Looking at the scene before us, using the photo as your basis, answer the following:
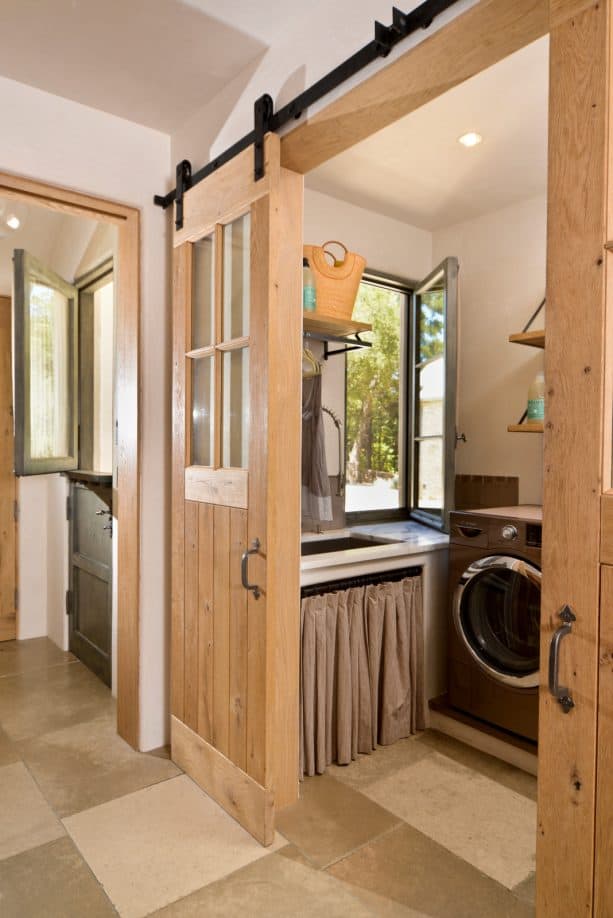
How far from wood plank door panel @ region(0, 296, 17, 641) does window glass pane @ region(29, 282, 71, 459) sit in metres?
0.65

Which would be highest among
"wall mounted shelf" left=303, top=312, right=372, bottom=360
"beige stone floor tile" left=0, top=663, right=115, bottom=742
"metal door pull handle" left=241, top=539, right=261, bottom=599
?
"wall mounted shelf" left=303, top=312, right=372, bottom=360

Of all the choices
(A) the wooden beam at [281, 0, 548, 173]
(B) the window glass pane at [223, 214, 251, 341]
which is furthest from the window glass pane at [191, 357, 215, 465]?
(A) the wooden beam at [281, 0, 548, 173]

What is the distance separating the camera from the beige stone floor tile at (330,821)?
200cm

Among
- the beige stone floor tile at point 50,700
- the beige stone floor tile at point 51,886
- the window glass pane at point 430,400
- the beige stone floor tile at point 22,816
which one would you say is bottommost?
the beige stone floor tile at point 50,700

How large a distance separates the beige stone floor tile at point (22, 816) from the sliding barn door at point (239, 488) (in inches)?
20.5

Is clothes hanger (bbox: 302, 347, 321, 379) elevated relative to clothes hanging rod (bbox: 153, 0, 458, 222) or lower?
lower

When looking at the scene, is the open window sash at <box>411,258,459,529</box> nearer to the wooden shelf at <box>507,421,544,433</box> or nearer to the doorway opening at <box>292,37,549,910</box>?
the doorway opening at <box>292,37,549,910</box>

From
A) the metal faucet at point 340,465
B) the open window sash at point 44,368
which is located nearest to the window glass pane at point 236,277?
the metal faucet at point 340,465

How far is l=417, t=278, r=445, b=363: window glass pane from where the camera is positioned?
3.34 meters

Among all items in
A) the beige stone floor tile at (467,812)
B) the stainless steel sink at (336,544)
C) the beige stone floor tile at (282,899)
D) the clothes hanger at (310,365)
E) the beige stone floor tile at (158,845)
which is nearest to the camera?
the beige stone floor tile at (282,899)

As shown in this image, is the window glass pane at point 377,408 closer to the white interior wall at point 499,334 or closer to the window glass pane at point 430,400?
the window glass pane at point 430,400

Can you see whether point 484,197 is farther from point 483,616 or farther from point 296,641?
point 296,641

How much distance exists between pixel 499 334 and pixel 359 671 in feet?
6.39

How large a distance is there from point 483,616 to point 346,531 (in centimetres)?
87
